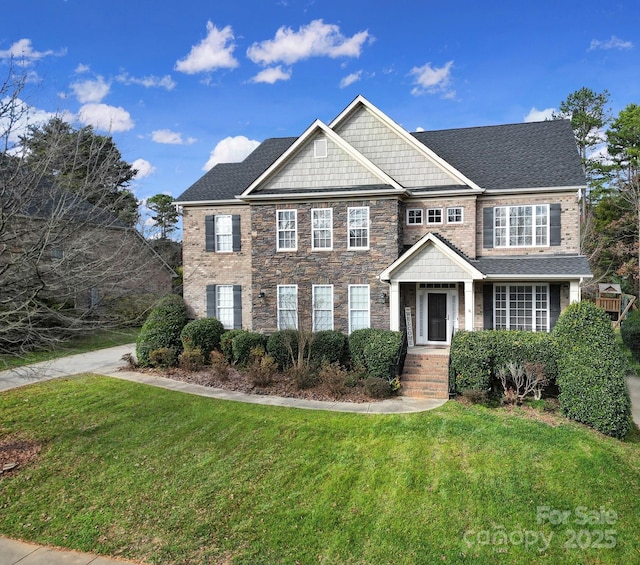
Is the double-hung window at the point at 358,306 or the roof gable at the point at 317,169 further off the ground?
the roof gable at the point at 317,169

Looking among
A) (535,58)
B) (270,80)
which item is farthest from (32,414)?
(535,58)

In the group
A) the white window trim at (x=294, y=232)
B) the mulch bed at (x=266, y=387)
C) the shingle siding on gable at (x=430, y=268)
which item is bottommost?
the mulch bed at (x=266, y=387)

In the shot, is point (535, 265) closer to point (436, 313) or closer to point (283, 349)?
point (436, 313)

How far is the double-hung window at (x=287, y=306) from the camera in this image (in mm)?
16219

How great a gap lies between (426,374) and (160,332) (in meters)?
9.66

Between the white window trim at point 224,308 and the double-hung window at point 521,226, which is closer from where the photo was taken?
the double-hung window at point 521,226

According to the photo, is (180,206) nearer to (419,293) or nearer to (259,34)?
(259,34)

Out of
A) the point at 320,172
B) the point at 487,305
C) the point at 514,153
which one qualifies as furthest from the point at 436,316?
the point at 514,153

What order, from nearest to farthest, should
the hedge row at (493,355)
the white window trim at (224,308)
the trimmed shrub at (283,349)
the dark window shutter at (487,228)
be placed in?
the hedge row at (493,355) < the trimmed shrub at (283,349) < the dark window shutter at (487,228) < the white window trim at (224,308)

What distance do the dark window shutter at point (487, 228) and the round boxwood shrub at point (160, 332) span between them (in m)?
11.9

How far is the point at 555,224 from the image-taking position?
15.1 meters

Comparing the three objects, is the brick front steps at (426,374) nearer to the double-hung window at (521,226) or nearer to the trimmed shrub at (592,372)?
the trimmed shrub at (592,372)

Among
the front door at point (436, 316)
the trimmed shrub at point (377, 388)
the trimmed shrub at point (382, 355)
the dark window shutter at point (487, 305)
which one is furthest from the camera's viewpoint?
the front door at point (436, 316)

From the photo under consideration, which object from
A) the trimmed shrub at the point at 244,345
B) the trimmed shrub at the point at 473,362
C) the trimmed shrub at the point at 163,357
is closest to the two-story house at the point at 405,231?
the trimmed shrub at the point at 244,345
